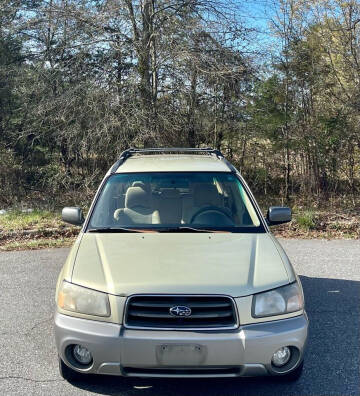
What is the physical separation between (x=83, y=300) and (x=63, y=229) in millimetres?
6031

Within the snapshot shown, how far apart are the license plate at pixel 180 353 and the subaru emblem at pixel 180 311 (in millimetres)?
194

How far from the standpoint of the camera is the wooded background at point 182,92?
1078 cm

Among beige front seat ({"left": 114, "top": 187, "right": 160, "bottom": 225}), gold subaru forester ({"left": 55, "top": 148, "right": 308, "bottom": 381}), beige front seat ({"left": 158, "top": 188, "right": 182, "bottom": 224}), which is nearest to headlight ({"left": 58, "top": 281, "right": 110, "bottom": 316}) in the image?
gold subaru forester ({"left": 55, "top": 148, "right": 308, "bottom": 381})

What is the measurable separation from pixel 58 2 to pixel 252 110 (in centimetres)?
558

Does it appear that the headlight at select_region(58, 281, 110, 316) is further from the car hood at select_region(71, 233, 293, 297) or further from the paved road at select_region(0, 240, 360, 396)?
the paved road at select_region(0, 240, 360, 396)

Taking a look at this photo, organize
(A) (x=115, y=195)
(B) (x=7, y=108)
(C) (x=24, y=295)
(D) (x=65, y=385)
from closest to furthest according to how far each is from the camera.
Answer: (D) (x=65, y=385) < (A) (x=115, y=195) < (C) (x=24, y=295) < (B) (x=7, y=108)

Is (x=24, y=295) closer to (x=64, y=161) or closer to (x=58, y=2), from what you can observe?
(x=64, y=161)

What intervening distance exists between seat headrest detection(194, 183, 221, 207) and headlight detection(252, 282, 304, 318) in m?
1.51

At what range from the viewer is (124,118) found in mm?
10625

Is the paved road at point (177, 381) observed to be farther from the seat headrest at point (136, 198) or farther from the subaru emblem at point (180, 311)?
the seat headrest at point (136, 198)

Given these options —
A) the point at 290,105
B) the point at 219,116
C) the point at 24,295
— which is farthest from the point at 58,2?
the point at 24,295

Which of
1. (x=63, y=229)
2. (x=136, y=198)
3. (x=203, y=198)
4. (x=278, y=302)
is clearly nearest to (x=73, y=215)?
(x=136, y=198)

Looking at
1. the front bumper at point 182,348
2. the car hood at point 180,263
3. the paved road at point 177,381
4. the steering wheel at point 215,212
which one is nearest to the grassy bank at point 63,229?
the paved road at point 177,381

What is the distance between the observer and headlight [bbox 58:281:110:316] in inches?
119
